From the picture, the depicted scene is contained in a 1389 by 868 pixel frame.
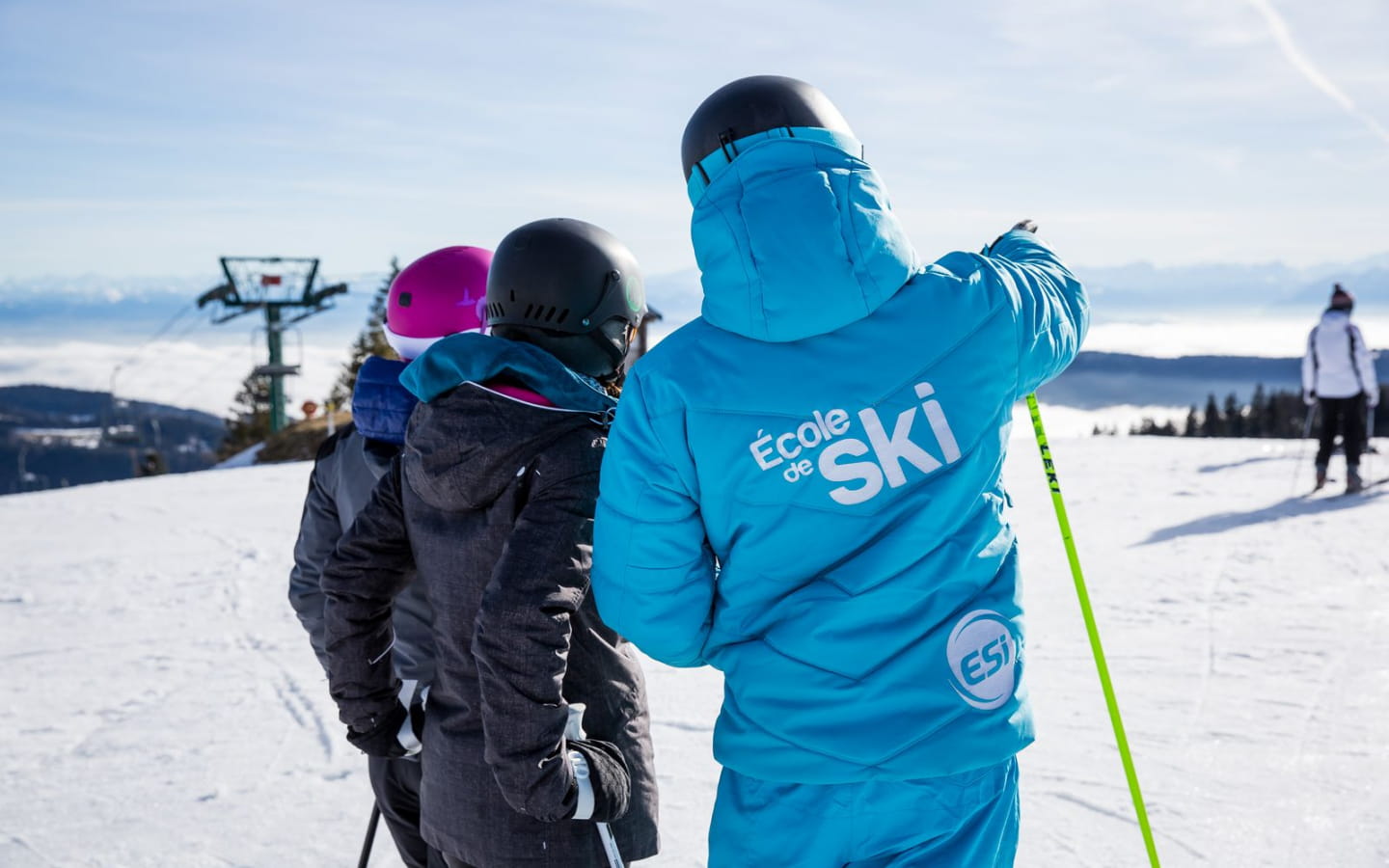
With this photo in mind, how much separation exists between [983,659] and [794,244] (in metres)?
0.75

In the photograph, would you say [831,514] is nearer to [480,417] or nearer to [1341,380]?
[480,417]

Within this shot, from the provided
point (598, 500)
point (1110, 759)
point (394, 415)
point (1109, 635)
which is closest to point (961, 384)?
point (598, 500)

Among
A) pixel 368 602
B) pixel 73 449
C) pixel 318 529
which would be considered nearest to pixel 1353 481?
pixel 318 529

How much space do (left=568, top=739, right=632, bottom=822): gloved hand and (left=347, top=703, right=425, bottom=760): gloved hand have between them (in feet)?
1.68

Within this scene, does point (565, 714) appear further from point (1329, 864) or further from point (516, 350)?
point (1329, 864)

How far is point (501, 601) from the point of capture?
1.81 meters

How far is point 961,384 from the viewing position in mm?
1677

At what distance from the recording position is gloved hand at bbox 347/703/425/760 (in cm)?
232

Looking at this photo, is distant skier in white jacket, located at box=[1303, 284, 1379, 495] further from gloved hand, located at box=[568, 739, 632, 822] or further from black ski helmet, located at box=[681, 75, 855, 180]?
gloved hand, located at box=[568, 739, 632, 822]

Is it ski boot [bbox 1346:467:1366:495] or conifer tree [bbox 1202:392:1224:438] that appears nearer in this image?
ski boot [bbox 1346:467:1366:495]

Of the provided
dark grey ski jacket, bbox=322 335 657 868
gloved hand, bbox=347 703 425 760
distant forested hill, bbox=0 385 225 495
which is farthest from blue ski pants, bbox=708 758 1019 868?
distant forested hill, bbox=0 385 225 495

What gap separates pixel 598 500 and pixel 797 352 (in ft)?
1.43

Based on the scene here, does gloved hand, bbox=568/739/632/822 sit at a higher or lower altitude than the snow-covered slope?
higher

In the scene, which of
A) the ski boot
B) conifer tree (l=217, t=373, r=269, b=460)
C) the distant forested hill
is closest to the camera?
the ski boot
